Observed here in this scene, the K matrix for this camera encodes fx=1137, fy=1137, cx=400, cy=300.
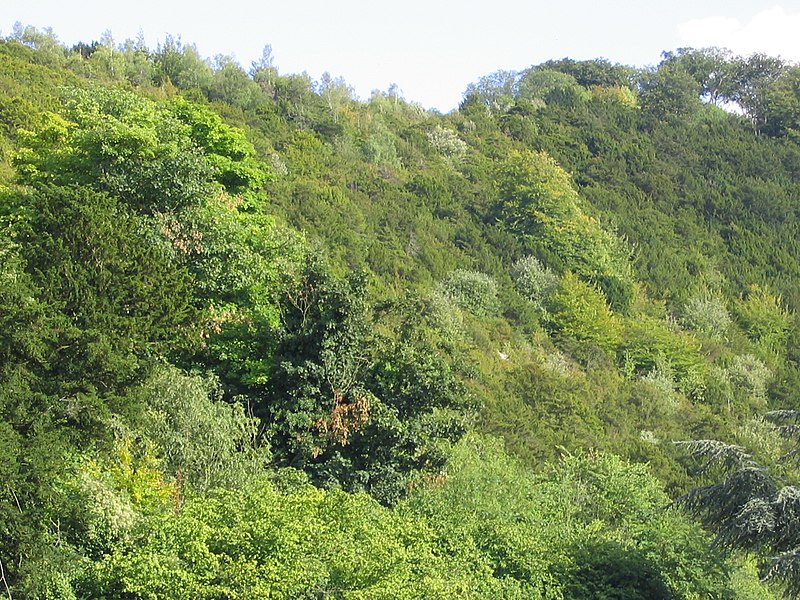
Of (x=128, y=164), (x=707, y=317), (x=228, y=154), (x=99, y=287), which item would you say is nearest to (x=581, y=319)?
(x=707, y=317)

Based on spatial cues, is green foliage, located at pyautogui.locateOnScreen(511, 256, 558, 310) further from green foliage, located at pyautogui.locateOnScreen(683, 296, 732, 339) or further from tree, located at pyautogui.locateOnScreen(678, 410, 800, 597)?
tree, located at pyautogui.locateOnScreen(678, 410, 800, 597)

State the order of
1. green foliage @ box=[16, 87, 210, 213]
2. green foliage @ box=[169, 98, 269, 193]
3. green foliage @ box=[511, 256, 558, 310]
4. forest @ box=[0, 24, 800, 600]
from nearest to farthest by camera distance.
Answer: forest @ box=[0, 24, 800, 600]
green foliage @ box=[16, 87, 210, 213]
green foliage @ box=[169, 98, 269, 193]
green foliage @ box=[511, 256, 558, 310]

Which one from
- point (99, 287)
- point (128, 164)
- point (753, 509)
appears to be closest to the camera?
point (99, 287)

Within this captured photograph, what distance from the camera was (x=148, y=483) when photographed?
60.6ft

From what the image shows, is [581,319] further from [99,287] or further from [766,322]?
[99,287]

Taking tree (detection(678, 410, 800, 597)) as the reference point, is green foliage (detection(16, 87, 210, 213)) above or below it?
above

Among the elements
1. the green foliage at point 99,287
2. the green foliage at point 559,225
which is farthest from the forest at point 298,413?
the green foliage at point 559,225

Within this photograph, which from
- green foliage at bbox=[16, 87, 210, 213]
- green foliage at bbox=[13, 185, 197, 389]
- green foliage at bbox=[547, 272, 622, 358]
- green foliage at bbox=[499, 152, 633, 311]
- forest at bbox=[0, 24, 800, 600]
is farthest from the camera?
green foliage at bbox=[499, 152, 633, 311]

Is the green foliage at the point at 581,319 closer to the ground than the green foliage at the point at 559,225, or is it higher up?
closer to the ground

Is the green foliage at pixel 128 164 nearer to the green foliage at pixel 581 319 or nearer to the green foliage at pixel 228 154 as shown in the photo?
the green foliage at pixel 228 154

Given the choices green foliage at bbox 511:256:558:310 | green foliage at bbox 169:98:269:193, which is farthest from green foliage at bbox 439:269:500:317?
green foliage at bbox 169:98:269:193


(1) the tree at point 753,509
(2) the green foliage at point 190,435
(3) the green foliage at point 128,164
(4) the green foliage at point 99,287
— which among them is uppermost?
(3) the green foliage at point 128,164

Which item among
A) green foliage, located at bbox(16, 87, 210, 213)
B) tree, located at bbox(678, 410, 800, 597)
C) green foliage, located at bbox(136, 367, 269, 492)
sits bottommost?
tree, located at bbox(678, 410, 800, 597)

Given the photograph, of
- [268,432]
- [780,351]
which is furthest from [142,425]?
[780,351]
